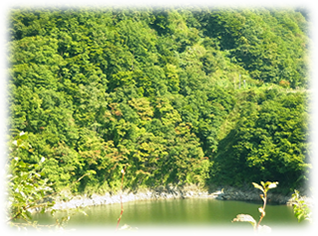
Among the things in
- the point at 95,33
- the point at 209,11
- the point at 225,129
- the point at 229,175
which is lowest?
the point at 229,175

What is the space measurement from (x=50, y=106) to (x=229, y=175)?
35.9ft

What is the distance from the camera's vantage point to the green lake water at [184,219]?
1577 centimetres

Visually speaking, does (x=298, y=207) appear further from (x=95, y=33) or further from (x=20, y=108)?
(x=95, y=33)

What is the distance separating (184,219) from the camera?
1819 centimetres

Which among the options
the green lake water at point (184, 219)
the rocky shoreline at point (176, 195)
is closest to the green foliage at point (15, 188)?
the green lake water at point (184, 219)

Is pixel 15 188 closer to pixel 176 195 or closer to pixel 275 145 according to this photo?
pixel 275 145

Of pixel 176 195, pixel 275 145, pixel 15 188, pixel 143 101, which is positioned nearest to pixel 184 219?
pixel 275 145

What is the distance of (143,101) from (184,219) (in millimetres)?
10695

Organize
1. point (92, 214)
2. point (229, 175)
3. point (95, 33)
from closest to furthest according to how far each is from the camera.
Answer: point (92, 214)
point (229, 175)
point (95, 33)

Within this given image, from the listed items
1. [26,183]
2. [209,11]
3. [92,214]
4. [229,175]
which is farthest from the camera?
[209,11]

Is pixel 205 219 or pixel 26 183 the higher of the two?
pixel 26 183

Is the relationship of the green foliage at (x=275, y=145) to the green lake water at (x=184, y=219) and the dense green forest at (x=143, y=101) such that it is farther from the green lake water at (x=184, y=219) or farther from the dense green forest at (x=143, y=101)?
the green lake water at (x=184, y=219)

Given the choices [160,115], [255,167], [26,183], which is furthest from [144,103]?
[26,183]

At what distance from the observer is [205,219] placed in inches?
712
